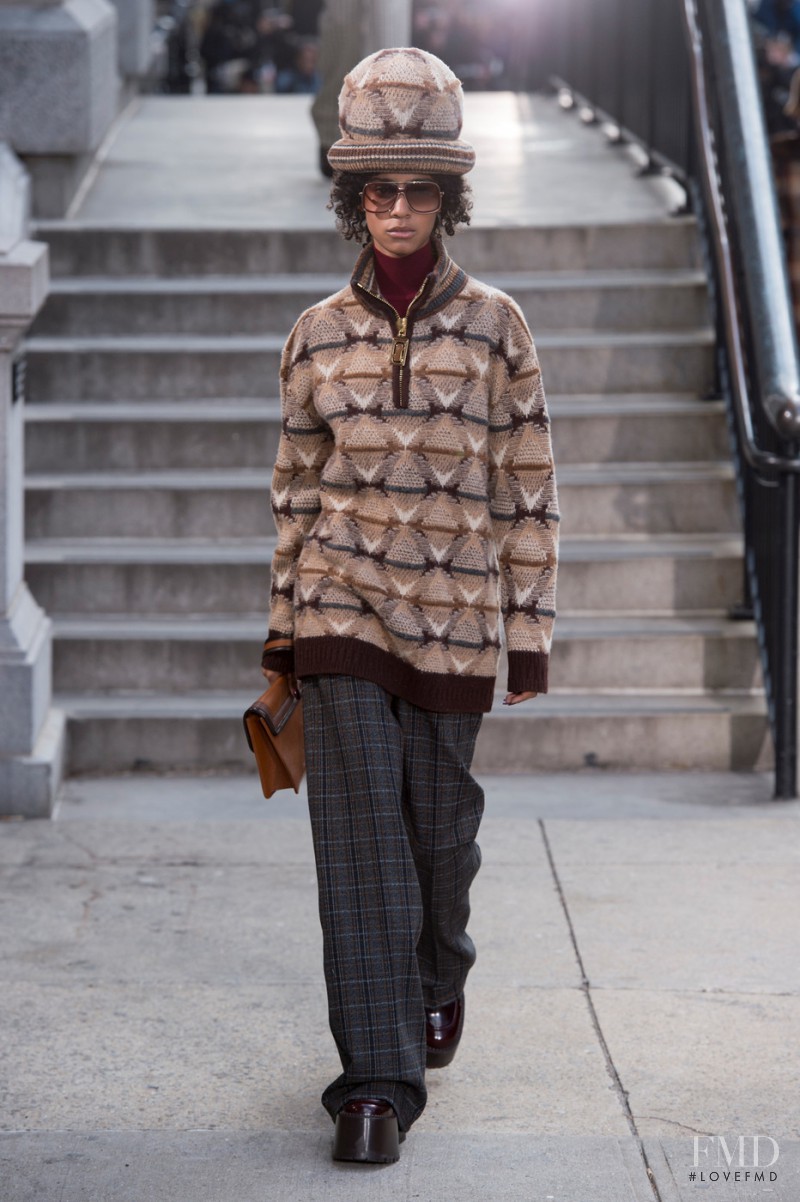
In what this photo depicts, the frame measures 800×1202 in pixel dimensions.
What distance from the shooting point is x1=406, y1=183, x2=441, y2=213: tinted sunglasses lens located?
3.59 metres

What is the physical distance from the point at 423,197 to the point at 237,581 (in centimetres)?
364

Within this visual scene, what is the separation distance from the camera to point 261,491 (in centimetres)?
737

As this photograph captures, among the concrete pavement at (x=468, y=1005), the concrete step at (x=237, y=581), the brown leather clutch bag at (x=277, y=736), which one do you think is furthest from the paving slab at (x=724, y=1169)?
the concrete step at (x=237, y=581)

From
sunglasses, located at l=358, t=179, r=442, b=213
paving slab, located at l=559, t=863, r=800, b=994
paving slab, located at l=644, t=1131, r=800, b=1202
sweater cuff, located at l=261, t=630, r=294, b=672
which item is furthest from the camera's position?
paving slab, located at l=559, t=863, r=800, b=994

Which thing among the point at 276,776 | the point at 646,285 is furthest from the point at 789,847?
the point at 646,285

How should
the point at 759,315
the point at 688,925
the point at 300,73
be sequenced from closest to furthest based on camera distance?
the point at 688,925
the point at 759,315
the point at 300,73

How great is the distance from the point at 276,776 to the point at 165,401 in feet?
14.3

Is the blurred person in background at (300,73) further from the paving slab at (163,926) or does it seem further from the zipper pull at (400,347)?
the zipper pull at (400,347)

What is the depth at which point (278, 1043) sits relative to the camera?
4246 millimetres

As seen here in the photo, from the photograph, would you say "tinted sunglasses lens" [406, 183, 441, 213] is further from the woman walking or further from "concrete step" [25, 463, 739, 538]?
"concrete step" [25, 463, 739, 538]

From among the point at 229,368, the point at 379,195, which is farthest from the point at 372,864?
the point at 229,368

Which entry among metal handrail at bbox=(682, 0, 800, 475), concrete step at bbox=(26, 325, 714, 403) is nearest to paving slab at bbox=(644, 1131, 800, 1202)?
metal handrail at bbox=(682, 0, 800, 475)

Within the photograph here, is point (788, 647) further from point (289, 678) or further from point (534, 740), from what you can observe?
point (289, 678)

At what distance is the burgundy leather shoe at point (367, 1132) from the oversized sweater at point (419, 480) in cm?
79
